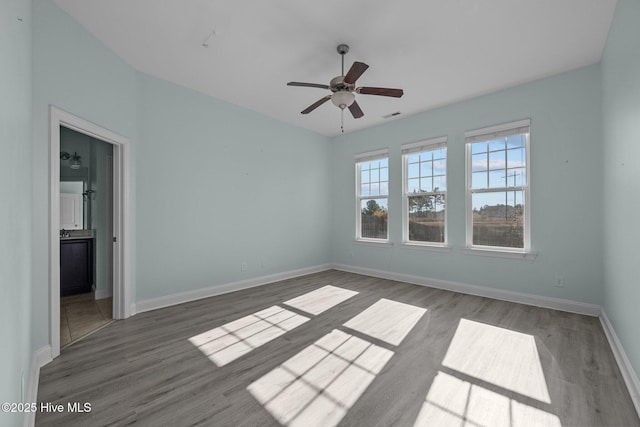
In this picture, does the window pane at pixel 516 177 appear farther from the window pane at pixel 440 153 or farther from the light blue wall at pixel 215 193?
the light blue wall at pixel 215 193

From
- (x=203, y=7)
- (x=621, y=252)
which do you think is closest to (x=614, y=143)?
(x=621, y=252)

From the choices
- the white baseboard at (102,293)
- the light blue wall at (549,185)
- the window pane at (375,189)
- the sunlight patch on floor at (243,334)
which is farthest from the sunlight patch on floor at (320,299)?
the white baseboard at (102,293)

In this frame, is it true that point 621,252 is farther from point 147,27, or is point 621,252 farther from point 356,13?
point 147,27

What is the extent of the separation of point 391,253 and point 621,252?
10.6ft

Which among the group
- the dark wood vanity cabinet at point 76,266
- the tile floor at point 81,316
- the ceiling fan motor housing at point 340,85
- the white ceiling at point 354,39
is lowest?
the tile floor at point 81,316

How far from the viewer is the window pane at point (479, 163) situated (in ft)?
14.1

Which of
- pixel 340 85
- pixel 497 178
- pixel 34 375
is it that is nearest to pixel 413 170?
pixel 497 178

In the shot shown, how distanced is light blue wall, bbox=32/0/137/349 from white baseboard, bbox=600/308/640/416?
178 inches

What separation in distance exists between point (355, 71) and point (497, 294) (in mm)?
3727

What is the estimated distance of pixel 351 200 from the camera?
613cm

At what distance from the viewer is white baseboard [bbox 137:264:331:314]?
11.8 feet

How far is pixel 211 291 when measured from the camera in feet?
13.9

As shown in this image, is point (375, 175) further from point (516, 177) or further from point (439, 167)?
point (516, 177)

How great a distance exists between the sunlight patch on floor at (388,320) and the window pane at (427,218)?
1.58 metres
